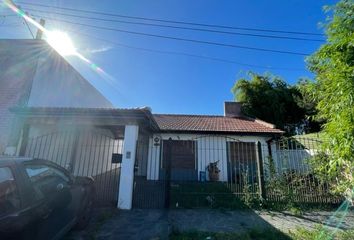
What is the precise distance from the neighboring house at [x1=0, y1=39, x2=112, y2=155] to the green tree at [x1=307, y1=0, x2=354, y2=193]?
29.0 ft

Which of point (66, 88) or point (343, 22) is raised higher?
point (66, 88)

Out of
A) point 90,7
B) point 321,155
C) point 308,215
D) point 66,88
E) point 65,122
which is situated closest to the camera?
point 321,155

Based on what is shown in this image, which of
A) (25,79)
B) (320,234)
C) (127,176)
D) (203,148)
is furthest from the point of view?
(203,148)

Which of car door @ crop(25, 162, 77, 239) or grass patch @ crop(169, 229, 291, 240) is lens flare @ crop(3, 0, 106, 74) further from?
grass patch @ crop(169, 229, 291, 240)

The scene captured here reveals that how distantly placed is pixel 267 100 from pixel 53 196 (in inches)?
734

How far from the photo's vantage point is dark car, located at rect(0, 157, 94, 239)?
91.1 inches

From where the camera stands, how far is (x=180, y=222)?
16.5 feet

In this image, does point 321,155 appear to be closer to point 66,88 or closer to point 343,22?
point 343,22

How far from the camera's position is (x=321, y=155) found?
15.7 feet

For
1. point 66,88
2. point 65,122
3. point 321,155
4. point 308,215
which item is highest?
point 66,88

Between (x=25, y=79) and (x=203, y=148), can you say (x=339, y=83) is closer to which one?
(x=203, y=148)

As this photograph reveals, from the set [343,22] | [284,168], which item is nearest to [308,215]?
[284,168]

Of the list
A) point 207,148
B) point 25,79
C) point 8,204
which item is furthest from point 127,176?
point 207,148

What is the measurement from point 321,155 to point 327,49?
2.57 metres
